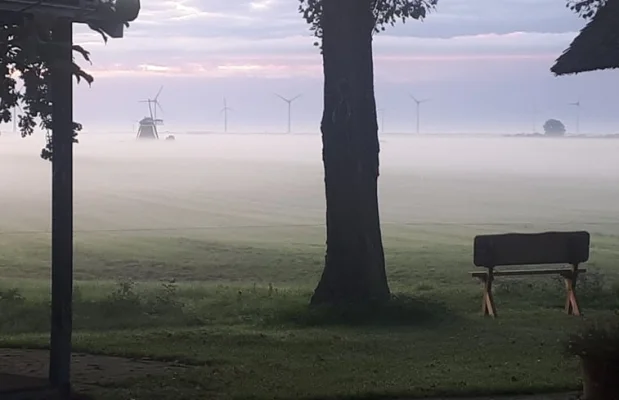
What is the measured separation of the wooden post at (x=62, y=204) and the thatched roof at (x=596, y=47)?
563cm

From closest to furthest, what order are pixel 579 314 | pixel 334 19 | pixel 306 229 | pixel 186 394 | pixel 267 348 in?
pixel 186 394 → pixel 267 348 → pixel 579 314 → pixel 334 19 → pixel 306 229

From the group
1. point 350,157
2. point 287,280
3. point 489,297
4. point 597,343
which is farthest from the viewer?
point 287,280

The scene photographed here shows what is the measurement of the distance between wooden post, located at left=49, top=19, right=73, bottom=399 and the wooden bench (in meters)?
6.55

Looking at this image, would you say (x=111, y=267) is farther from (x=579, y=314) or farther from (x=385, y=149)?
(x=385, y=149)

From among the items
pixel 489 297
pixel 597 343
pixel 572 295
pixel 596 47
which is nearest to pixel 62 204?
pixel 597 343

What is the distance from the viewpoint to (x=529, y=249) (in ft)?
42.5

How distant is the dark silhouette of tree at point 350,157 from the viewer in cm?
1356

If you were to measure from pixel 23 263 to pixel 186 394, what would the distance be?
1775 cm

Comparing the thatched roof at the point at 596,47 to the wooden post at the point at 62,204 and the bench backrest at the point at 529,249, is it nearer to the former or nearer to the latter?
the bench backrest at the point at 529,249

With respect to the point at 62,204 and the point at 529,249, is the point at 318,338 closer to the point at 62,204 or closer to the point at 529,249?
the point at 529,249

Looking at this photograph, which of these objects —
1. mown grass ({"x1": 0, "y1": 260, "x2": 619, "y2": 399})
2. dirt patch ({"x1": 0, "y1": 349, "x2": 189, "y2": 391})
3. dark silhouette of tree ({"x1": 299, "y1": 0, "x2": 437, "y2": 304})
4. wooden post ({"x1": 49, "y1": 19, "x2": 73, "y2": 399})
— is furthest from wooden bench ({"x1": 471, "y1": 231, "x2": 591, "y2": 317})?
wooden post ({"x1": 49, "y1": 19, "x2": 73, "y2": 399})

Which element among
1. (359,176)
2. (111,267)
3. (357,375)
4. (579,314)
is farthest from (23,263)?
(357,375)

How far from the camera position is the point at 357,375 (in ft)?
28.1

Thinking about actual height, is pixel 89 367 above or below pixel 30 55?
below
